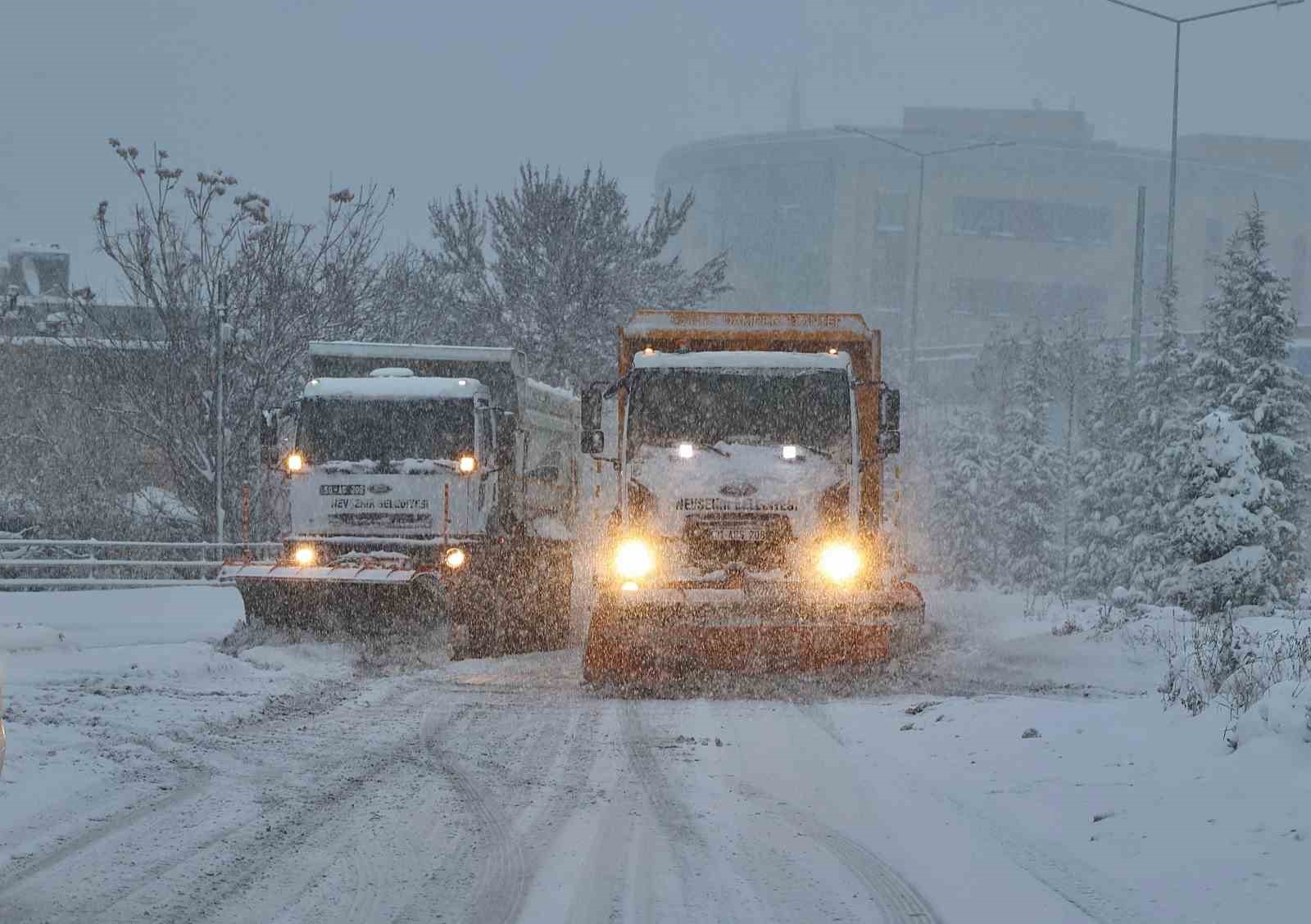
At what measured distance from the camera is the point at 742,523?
13570 millimetres

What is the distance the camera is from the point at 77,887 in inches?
243

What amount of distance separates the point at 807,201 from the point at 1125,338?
4016 cm

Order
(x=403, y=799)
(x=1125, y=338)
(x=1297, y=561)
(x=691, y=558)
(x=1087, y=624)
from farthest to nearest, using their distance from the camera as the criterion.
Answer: (x=1125, y=338) → (x=1297, y=561) → (x=1087, y=624) → (x=691, y=558) → (x=403, y=799)

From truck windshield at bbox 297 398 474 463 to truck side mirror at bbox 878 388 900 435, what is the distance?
450 cm

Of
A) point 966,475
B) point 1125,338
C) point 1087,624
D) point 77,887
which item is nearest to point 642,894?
point 77,887

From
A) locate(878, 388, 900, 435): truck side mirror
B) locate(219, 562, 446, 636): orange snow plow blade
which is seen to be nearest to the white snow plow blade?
locate(219, 562, 446, 636): orange snow plow blade

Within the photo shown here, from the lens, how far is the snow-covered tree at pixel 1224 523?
25.2 metres

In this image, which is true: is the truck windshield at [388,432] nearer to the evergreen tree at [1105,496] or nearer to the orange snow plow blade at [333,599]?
the orange snow plow blade at [333,599]

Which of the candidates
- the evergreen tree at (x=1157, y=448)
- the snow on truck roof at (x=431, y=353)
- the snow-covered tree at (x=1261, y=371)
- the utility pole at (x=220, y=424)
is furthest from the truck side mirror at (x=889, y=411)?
the snow-covered tree at (x=1261, y=371)

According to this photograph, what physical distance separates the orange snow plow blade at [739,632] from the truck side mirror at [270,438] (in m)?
5.05

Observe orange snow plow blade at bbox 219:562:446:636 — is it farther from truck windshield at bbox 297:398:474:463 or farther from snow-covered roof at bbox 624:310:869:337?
snow-covered roof at bbox 624:310:869:337

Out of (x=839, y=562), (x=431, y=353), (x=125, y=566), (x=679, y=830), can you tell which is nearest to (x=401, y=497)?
(x=431, y=353)

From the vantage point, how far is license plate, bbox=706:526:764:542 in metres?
13.5

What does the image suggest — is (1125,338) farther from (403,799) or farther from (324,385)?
(403,799)
